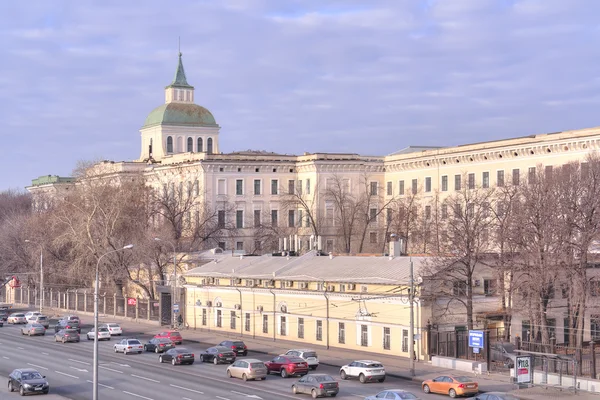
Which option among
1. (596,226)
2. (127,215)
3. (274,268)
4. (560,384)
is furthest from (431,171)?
(560,384)

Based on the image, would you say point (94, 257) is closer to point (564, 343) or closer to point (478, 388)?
point (564, 343)

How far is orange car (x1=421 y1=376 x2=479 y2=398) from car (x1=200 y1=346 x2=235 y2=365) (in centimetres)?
1582

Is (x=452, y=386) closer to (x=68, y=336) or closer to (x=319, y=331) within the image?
(x=319, y=331)

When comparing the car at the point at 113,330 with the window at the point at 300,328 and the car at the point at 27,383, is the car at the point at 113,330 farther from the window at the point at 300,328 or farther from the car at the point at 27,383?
the car at the point at 27,383

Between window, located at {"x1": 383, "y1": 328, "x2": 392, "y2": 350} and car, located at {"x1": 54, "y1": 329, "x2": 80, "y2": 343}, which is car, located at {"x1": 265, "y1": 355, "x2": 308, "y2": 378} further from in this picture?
car, located at {"x1": 54, "y1": 329, "x2": 80, "y2": 343}

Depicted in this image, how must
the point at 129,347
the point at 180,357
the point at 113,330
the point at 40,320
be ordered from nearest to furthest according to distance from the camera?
1. the point at 180,357
2. the point at 129,347
3. the point at 113,330
4. the point at 40,320

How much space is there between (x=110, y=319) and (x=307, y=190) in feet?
138

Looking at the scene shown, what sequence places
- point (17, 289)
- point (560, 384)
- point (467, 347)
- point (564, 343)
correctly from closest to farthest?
1. point (560, 384)
2. point (467, 347)
3. point (564, 343)
4. point (17, 289)

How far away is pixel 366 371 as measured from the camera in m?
49.9

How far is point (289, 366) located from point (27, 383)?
1376cm

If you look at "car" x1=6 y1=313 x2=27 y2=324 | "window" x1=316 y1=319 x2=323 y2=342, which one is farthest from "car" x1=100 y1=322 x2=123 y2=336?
"window" x1=316 y1=319 x2=323 y2=342

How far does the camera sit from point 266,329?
232 ft

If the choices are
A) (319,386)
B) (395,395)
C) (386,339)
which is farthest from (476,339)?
(395,395)

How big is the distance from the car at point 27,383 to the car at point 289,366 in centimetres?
1233
